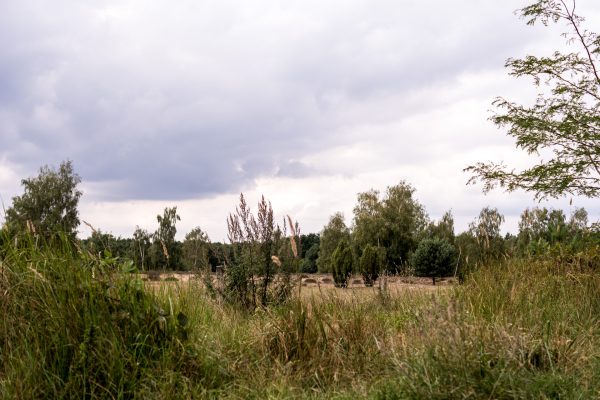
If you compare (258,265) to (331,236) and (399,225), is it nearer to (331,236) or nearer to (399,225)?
(399,225)

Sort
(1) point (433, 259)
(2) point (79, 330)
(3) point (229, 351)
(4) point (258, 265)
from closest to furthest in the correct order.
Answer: (2) point (79, 330), (3) point (229, 351), (4) point (258, 265), (1) point (433, 259)

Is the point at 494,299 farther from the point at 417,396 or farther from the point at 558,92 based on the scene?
the point at 558,92

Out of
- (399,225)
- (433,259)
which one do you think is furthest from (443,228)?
(433,259)

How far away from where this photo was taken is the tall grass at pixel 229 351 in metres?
3.98

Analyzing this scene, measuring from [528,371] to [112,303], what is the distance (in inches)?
129

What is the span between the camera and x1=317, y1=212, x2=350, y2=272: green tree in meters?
45.0

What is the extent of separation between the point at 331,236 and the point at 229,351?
132 feet

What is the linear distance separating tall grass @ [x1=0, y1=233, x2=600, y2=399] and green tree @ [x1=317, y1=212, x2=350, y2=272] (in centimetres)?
3916

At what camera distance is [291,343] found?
5332 mm

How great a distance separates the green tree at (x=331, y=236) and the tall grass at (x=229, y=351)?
39.2 m

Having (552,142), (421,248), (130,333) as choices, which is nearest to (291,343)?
(130,333)

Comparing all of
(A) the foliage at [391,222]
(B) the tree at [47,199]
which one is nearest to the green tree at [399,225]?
(A) the foliage at [391,222]

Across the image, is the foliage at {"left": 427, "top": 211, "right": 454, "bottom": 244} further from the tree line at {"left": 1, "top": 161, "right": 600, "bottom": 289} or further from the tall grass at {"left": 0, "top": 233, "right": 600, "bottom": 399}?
the tall grass at {"left": 0, "top": 233, "right": 600, "bottom": 399}

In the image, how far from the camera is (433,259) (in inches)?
1051
